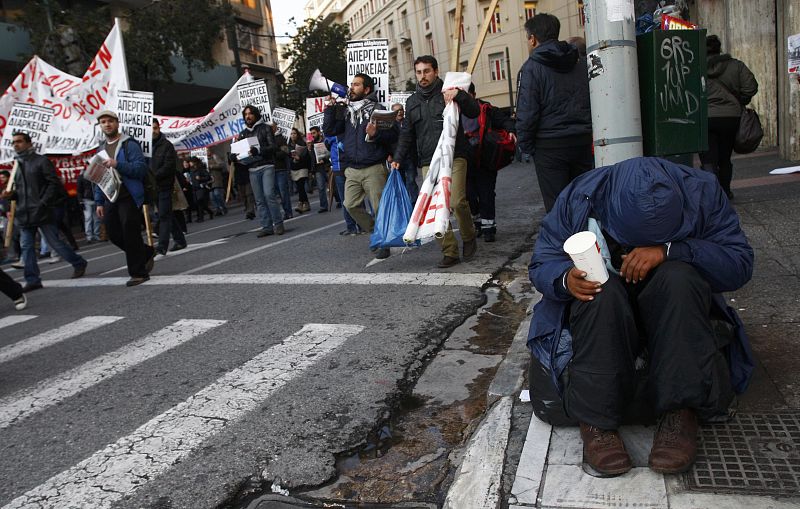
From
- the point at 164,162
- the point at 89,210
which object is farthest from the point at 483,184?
the point at 89,210

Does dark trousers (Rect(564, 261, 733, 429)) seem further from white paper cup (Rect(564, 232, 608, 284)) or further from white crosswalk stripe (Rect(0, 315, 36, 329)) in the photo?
white crosswalk stripe (Rect(0, 315, 36, 329))

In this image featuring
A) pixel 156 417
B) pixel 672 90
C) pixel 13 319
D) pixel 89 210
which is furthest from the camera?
pixel 89 210

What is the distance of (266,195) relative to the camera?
1002 centimetres

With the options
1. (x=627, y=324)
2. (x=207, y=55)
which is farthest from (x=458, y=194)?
(x=207, y=55)

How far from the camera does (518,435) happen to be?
2.70m

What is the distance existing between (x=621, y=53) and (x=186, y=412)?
2.79 meters

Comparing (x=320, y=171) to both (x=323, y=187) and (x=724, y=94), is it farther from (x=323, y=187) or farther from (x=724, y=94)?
(x=724, y=94)

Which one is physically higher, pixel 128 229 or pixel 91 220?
pixel 128 229

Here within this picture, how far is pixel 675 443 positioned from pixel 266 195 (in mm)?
8436

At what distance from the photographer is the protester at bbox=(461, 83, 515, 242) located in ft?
22.1

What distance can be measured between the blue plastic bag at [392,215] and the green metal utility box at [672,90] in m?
3.22

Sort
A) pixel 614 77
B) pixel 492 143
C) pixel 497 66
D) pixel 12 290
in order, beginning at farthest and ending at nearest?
1. pixel 497 66
2. pixel 12 290
3. pixel 492 143
4. pixel 614 77

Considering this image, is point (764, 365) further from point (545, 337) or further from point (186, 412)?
point (186, 412)

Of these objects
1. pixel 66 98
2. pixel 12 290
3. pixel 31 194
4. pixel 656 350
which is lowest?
pixel 12 290
